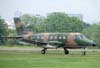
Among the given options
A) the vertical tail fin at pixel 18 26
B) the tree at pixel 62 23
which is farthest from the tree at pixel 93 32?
the vertical tail fin at pixel 18 26

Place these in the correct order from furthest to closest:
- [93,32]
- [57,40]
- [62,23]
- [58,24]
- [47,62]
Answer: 1. [58,24]
2. [62,23]
3. [93,32]
4. [57,40]
5. [47,62]

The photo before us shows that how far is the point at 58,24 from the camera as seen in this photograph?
46094mm

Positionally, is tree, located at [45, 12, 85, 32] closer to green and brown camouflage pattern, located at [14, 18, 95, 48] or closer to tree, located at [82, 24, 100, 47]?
tree, located at [82, 24, 100, 47]

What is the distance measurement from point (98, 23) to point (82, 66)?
93.3 ft

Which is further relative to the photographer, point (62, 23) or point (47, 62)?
point (62, 23)

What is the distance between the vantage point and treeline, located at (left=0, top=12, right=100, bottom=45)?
140 ft

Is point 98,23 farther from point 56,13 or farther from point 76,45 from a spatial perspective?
point 76,45

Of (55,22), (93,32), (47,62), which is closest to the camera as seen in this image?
(47,62)

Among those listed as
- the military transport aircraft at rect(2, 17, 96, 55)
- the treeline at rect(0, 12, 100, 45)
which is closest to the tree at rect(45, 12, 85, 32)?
the treeline at rect(0, 12, 100, 45)

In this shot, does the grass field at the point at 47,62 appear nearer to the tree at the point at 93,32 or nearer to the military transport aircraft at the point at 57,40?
the military transport aircraft at the point at 57,40

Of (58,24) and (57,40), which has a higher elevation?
(57,40)

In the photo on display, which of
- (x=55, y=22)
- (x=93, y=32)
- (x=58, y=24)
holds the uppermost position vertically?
(x=55, y=22)

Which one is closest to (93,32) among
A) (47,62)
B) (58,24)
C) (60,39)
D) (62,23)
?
(62,23)

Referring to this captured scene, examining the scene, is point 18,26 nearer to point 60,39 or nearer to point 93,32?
point 60,39
